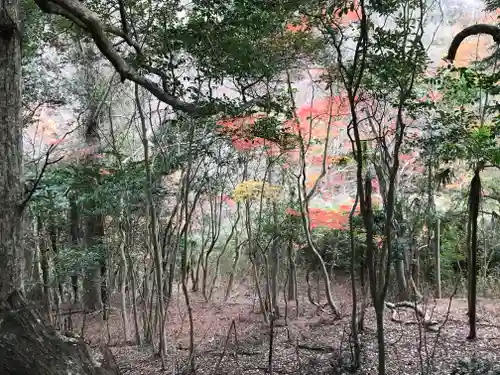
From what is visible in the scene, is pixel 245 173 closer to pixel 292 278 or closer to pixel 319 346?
pixel 292 278

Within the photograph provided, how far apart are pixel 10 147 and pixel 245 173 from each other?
7.03 m

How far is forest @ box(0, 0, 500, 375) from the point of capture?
3.74 m

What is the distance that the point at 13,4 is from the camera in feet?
11.1

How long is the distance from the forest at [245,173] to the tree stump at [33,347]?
0.01 meters

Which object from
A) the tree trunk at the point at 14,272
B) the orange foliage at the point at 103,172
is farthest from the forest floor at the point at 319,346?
the orange foliage at the point at 103,172

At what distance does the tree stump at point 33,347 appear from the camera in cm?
275

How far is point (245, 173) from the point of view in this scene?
400 inches

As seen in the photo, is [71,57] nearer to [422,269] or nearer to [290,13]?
[290,13]

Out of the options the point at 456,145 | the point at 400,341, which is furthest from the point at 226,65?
the point at 400,341

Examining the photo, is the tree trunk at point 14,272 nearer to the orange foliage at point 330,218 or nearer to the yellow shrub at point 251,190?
the yellow shrub at point 251,190

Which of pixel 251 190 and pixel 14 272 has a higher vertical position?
pixel 251 190

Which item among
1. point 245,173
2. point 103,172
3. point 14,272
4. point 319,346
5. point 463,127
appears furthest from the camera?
point 245,173

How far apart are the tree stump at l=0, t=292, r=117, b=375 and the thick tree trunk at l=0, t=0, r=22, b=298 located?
0.33m

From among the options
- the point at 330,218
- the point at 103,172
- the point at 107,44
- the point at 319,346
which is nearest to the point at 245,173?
the point at 330,218
